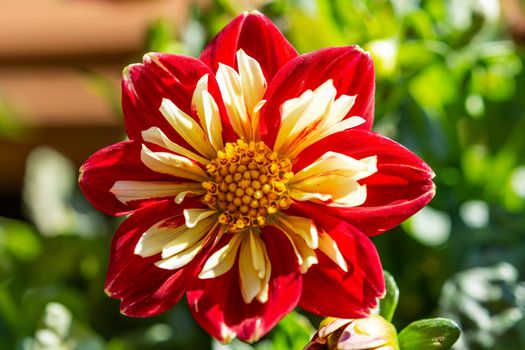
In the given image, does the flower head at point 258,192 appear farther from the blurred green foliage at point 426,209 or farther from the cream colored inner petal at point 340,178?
the blurred green foliage at point 426,209

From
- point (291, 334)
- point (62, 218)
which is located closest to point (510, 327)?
point (291, 334)

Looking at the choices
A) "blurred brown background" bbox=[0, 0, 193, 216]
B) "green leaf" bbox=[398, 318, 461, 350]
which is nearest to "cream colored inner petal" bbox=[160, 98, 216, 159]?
"green leaf" bbox=[398, 318, 461, 350]

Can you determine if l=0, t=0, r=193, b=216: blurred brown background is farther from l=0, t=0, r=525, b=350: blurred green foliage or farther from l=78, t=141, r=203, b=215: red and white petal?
l=78, t=141, r=203, b=215: red and white petal

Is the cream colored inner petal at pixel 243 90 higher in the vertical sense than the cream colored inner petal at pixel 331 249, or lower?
higher

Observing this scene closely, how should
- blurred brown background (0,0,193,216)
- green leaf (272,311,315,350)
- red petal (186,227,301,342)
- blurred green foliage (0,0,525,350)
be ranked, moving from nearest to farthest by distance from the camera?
red petal (186,227,301,342)
green leaf (272,311,315,350)
blurred green foliage (0,0,525,350)
blurred brown background (0,0,193,216)

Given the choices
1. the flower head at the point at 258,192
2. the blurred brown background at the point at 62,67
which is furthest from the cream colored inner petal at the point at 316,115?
the blurred brown background at the point at 62,67

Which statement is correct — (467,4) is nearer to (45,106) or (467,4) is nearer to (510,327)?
(510,327)

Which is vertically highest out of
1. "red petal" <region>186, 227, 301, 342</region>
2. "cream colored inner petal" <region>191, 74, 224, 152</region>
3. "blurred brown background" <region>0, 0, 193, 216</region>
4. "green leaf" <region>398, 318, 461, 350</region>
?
"cream colored inner petal" <region>191, 74, 224, 152</region>

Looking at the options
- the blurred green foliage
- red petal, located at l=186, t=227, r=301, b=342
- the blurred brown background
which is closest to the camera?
red petal, located at l=186, t=227, r=301, b=342
